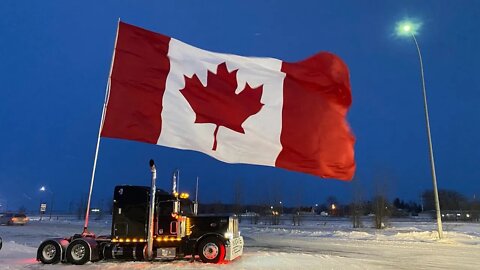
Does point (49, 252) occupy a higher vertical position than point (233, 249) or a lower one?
lower

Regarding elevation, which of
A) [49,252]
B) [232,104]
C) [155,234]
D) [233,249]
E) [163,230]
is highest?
[232,104]

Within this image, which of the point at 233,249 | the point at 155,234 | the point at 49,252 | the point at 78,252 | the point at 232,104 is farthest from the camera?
the point at 233,249

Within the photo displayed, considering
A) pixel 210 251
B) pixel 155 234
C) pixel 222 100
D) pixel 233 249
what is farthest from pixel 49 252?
pixel 222 100

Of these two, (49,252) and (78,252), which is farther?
(49,252)

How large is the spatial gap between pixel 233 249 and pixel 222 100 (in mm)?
5393

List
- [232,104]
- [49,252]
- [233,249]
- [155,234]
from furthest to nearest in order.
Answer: [233,249]
[155,234]
[49,252]
[232,104]

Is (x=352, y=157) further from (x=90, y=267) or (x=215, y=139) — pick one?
(x=90, y=267)

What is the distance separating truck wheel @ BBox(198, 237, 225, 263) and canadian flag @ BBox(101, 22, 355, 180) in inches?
174

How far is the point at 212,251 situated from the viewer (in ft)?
47.2

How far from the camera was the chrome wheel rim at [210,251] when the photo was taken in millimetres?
14352

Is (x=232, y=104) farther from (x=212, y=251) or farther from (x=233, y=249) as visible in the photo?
(x=233, y=249)

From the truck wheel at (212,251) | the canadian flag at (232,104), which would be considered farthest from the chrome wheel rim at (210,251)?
the canadian flag at (232,104)

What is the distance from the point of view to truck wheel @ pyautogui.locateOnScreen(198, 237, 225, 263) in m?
14.3

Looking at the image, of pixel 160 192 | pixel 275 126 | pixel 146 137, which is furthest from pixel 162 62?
pixel 160 192
